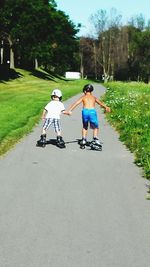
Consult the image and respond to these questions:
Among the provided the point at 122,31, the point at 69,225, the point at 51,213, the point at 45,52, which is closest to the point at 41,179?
the point at 51,213

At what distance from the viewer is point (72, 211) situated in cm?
678

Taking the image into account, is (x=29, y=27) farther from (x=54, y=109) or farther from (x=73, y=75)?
(x=73, y=75)

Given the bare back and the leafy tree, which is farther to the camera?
the leafy tree

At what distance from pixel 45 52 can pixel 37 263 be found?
60126mm

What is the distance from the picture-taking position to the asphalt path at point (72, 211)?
17.1 ft

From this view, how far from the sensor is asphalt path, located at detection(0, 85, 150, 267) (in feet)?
17.1

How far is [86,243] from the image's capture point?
554 cm

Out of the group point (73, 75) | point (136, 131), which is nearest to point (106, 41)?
point (73, 75)

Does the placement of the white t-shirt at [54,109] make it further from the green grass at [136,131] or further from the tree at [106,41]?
the tree at [106,41]

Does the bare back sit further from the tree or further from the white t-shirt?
the tree

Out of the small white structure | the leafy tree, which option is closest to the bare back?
the leafy tree

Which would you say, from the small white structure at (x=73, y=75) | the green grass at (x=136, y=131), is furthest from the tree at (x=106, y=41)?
the green grass at (x=136, y=131)

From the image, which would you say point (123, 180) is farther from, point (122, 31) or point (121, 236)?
point (122, 31)

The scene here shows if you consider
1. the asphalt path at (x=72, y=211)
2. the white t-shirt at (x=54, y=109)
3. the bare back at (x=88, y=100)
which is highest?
the bare back at (x=88, y=100)
